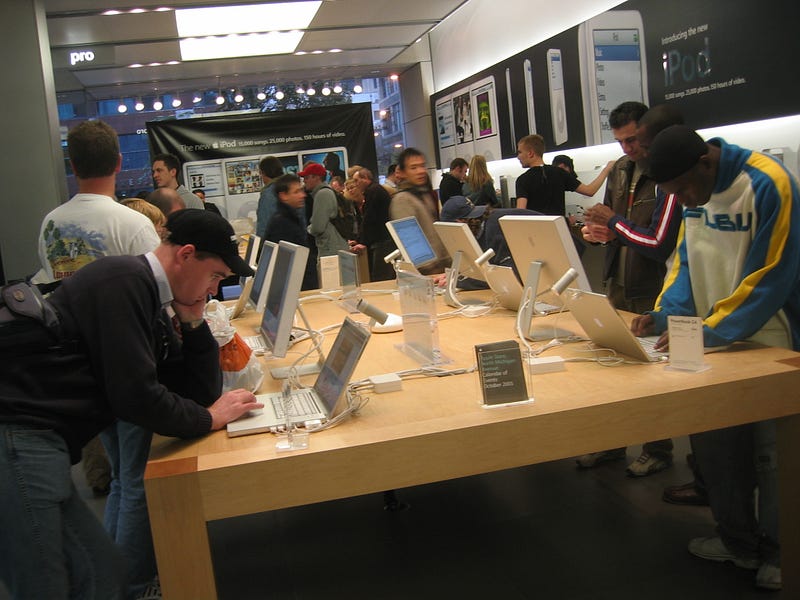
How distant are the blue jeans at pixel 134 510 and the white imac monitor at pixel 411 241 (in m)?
2.02

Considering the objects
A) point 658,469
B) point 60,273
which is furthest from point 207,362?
point 658,469

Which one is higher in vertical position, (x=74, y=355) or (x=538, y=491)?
(x=74, y=355)

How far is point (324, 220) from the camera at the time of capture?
6.66 metres

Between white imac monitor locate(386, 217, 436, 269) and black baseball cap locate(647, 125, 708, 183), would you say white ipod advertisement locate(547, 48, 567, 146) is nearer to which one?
white imac monitor locate(386, 217, 436, 269)

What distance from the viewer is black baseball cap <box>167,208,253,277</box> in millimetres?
1868

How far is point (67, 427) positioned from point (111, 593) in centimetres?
40

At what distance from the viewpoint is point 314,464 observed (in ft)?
5.75

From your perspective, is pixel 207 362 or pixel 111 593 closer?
pixel 111 593

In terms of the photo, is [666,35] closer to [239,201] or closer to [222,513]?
[222,513]

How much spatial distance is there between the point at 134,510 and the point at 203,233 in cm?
99

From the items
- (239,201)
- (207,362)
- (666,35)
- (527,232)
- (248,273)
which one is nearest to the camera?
(248,273)

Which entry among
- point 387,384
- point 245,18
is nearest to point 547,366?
point 387,384

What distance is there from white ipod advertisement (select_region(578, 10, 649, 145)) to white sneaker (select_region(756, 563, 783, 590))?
13.3ft

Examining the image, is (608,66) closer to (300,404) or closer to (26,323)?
(300,404)
